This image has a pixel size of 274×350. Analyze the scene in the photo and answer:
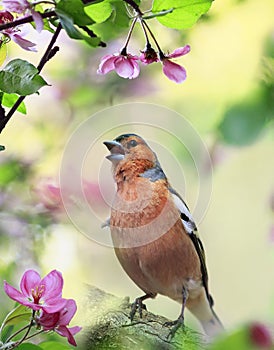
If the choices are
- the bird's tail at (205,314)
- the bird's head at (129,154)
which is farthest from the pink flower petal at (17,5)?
the bird's tail at (205,314)

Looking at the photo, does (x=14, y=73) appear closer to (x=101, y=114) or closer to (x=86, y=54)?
(x=101, y=114)

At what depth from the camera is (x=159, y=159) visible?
58 cm

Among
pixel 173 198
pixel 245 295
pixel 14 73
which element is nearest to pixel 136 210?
pixel 173 198

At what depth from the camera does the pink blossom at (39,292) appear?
327 mm

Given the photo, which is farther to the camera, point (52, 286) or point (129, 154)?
point (129, 154)

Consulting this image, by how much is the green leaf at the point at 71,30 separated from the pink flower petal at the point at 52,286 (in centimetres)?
15

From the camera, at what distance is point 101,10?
0.32 meters

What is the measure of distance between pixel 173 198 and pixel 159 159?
0.06 meters

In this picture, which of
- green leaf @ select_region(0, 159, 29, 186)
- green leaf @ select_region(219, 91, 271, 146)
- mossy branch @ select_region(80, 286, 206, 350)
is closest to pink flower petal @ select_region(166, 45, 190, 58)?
green leaf @ select_region(219, 91, 271, 146)

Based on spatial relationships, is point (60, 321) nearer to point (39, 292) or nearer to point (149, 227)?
point (39, 292)

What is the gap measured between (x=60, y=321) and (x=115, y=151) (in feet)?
0.80

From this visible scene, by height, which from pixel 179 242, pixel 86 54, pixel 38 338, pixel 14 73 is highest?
pixel 86 54

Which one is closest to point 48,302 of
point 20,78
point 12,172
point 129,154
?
point 20,78

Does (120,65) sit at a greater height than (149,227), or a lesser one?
greater
